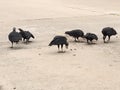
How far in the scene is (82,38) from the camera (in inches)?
597

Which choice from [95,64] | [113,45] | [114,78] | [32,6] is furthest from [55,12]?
[114,78]

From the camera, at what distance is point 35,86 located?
9633mm

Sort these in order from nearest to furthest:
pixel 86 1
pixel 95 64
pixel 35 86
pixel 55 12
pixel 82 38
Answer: pixel 35 86 < pixel 95 64 < pixel 82 38 < pixel 55 12 < pixel 86 1

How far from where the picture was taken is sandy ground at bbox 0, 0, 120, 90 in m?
9.84

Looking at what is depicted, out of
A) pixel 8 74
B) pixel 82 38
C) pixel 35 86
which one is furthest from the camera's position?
pixel 82 38

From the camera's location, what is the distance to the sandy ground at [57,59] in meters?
9.84

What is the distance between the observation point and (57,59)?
12.2 m

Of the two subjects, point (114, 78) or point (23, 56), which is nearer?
point (114, 78)

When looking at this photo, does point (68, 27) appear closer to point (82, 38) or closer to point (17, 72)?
point (82, 38)

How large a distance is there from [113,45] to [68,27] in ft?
13.6

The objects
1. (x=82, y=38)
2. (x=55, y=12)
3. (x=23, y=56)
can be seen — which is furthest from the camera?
(x=55, y=12)

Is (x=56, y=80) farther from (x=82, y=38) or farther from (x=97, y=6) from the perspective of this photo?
(x=97, y=6)

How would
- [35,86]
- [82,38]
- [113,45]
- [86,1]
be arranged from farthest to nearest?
[86,1] → [82,38] → [113,45] → [35,86]

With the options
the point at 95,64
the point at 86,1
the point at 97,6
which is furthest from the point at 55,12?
the point at 95,64
